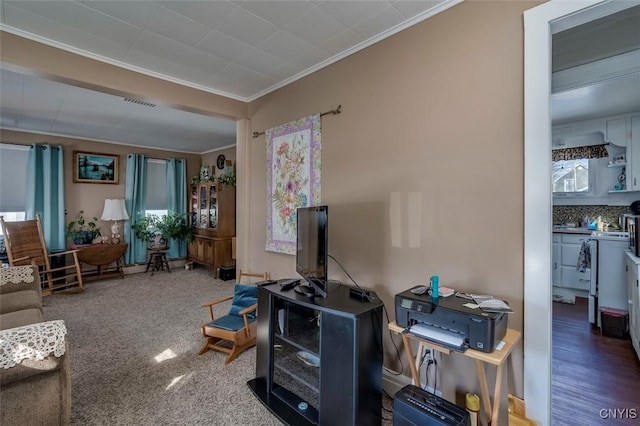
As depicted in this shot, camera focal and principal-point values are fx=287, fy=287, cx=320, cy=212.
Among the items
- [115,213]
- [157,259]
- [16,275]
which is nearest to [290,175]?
[16,275]

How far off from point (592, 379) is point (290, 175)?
2.92 m

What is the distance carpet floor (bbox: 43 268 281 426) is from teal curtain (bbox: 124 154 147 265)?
149 cm

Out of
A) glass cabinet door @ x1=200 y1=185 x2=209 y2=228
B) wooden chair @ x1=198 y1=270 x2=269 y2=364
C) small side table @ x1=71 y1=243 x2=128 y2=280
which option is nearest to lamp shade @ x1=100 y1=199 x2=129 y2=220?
small side table @ x1=71 y1=243 x2=128 y2=280

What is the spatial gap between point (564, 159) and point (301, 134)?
168 inches

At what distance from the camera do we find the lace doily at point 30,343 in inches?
50.6

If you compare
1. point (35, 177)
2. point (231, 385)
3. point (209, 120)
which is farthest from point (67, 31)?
point (35, 177)

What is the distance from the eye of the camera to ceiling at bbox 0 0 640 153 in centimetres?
180

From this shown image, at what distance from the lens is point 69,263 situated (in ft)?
16.1

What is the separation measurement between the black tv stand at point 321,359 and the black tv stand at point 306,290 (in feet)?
0.13

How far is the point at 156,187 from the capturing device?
605 centimetres

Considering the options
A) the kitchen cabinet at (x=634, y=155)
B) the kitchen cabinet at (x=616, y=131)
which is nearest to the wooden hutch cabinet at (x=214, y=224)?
the kitchen cabinet at (x=616, y=131)

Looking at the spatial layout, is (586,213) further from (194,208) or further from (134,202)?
(134,202)

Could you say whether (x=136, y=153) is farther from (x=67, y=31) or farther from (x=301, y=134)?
(x=301, y=134)

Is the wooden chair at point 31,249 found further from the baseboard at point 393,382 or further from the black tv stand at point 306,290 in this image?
the baseboard at point 393,382
